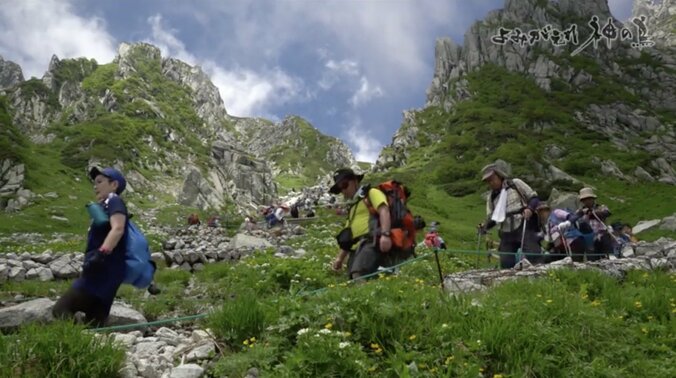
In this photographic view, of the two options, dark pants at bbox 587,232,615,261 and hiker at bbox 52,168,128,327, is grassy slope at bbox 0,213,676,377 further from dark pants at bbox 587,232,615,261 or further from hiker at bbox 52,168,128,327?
dark pants at bbox 587,232,615,261

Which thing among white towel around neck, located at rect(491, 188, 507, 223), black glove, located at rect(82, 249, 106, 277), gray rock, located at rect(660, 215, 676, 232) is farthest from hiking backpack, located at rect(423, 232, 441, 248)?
black glove, located at rect(82, 249, 106, 277)

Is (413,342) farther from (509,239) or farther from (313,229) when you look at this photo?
(313,229)

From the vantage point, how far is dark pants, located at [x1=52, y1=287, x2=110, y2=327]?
622 centimetres

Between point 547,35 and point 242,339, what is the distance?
15961cm

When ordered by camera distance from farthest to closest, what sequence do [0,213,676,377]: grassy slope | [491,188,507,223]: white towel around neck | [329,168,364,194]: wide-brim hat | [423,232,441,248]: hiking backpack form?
[423,232,441,248]: hiking backpack → [491,188,507,223]: white towel around neck → [329,168,364,194]: wide-brim hat → [0,213,676,377]: grassy slope

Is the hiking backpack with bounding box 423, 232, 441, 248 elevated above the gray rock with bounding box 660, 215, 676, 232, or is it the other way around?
the gray rock with bounding box 660, 215, 676, 232

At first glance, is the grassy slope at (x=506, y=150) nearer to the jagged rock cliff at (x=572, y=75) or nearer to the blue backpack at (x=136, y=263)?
the jagged rock cliff at (x=572, y=75)

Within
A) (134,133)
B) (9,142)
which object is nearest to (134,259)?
(9,142)

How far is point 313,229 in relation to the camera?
32.2 m

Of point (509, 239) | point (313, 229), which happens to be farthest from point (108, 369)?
point (313, 229)

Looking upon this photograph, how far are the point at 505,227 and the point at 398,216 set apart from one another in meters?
4.70

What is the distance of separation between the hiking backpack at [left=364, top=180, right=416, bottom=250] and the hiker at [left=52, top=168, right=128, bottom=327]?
4.03 m

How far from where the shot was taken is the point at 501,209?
11758 mm

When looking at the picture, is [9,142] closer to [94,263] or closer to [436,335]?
[94,263]
